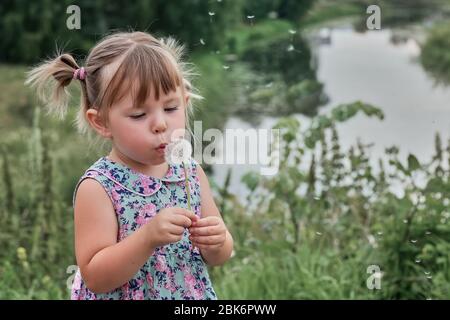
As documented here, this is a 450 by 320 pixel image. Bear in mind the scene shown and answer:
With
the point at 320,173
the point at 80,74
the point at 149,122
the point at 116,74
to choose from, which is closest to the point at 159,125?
the point at 149,122

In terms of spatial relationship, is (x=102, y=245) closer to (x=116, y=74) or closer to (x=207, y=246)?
(x=207, y=246)

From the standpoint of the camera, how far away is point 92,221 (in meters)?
1.50

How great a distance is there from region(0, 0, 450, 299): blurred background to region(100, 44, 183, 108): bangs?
58 cm

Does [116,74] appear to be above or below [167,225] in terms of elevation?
above

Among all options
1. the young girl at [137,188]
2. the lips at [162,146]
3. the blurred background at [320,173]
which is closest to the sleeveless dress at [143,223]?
the young girl at [137,188]

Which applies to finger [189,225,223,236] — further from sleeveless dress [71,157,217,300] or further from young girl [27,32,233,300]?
sleeveless dress [71,157,217,300]

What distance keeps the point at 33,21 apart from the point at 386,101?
95.9 inches

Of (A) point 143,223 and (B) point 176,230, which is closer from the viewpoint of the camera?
(B) point 176,230

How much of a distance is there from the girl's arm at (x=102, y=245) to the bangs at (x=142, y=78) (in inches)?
6.7

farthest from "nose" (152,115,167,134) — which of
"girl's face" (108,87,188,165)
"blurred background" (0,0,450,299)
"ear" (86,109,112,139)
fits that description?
"blurred background" (0,0,450,299)

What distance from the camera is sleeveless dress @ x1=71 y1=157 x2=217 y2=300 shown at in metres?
1.53

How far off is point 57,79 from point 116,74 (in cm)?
20

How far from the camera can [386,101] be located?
4.06m

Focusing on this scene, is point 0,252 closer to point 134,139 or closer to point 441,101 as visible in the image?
point 134,139
